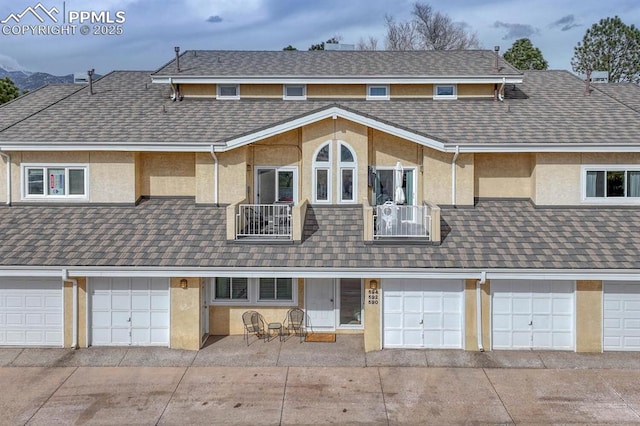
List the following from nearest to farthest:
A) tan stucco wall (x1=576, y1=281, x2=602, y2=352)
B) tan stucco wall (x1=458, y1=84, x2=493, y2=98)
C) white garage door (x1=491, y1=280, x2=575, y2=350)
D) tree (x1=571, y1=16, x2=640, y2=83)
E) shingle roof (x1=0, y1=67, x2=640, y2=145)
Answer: tan stucco wall (x1=576, y1=281, x2=602, y2=352), white garage door (x1=491, y1=280, x2=575, y2=350), shingle roof (x1=0, y1=67, x2=640, y2=145), tan stucco wall (x1=458, y1=84, x2=493, y2=98), tree (x1=571, y1=16, x2=640, y2=83)

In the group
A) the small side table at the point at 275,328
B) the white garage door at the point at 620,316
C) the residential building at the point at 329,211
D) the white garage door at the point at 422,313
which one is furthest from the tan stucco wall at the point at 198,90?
the white garage door at the point at 620,316

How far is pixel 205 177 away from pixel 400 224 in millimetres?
6880

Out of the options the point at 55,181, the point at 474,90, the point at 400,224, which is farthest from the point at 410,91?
the point at 55,181

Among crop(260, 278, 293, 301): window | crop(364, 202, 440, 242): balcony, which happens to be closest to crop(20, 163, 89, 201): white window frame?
crop(260, 278, 293, 301): window

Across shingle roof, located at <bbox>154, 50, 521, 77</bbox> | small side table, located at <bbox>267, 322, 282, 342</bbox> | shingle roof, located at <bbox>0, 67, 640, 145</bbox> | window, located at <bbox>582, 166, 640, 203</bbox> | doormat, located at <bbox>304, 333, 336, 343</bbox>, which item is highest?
shingle roof, located at <bbox>154, 50, 521, 77</bbox>

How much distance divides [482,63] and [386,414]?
Result: 16.2 meters

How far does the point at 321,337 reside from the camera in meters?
15.7

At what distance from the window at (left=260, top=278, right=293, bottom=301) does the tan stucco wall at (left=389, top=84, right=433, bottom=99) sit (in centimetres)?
908

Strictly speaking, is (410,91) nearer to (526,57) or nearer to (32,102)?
(32,102)

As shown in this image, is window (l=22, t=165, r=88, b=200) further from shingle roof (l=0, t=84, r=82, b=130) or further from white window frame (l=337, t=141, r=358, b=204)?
white window frame (l=337, t=141, r=358, b=204)

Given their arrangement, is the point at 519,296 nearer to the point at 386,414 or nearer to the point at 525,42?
the point at 386,414

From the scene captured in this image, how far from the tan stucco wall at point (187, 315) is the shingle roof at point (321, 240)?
101cm

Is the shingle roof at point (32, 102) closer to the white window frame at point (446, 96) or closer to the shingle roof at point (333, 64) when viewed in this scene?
the shingle roof at point (333, 64)

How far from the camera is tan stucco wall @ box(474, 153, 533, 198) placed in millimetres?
16938
